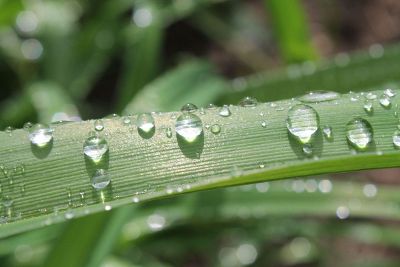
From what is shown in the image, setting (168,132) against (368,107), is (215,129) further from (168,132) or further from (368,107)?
(368,107)

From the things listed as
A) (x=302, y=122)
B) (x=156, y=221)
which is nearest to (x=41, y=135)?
(x=302, y=122)

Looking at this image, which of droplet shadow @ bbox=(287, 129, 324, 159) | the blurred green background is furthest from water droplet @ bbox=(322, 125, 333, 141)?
the blurred green background

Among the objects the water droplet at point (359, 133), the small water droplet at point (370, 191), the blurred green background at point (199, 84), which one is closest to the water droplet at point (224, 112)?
the water droplet at point (359, 133)

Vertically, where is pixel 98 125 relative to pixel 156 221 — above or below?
below

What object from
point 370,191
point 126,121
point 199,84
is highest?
point 199,84

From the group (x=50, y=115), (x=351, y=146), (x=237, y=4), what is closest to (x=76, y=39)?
(x=50, y=115)

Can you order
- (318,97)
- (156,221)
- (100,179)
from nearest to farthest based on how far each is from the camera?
(100,179)
(318,97)
(156,221)

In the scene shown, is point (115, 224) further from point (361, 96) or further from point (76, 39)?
point (76, 39)
